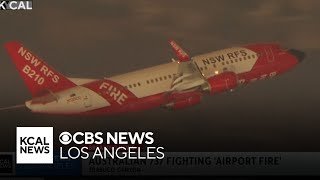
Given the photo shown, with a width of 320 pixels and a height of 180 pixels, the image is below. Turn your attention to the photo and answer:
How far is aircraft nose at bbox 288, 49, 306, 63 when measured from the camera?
5410 millimetres

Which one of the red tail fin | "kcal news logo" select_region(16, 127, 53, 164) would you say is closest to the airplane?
the red tail fin

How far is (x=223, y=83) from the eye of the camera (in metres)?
5.44

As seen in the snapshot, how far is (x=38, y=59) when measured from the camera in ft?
17.6

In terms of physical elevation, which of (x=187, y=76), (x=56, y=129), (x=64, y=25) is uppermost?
(x=64, y=25)

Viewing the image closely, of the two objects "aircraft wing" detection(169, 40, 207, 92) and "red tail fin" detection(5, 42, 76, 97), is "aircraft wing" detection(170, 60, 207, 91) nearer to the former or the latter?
"aircraft wing" detection(169, 40, 207, 92)

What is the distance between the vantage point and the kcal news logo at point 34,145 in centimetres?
542

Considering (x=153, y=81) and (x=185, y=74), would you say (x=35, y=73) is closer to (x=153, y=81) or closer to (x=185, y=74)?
(x=153, y=81)

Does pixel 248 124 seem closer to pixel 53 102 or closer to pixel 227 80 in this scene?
pixel 227 80

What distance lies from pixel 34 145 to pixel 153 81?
36.6 inches

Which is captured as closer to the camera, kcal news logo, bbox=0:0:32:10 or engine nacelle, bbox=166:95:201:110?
kcal news logo, bbox=0:0:32:10

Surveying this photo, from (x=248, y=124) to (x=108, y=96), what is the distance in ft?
3.21

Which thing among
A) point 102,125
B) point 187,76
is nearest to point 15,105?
point 102,125

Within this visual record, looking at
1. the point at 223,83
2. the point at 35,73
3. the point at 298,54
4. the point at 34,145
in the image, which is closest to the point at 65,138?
the point at 34,145

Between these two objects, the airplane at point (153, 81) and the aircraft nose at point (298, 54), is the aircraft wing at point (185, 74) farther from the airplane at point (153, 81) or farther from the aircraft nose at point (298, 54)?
the aircraft nose at point (298, 54)
